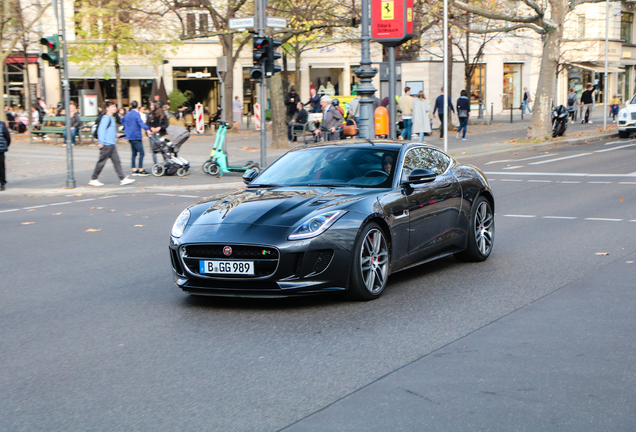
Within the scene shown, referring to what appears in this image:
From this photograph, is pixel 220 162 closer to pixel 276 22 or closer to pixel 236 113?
pixel 276 22

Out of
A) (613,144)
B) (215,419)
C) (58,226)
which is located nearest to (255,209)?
(215,419)

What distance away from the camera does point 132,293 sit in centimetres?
745

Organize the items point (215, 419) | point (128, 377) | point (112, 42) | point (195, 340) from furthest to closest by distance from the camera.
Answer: point (112, 42) → point (195, 340) → point (128, 377) → point (215, 419)

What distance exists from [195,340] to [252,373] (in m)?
0.93

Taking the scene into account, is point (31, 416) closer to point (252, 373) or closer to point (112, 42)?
point (252, 373)

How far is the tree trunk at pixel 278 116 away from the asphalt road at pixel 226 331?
16.0 meters

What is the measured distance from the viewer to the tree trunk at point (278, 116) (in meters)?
26.9

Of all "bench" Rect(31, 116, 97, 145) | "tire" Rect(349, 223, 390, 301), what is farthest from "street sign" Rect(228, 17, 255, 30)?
"bench" Rect(31, 116, 97, 145)

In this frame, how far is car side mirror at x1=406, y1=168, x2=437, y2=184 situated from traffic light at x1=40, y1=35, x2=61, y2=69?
12890 mm

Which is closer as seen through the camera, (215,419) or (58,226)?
(215,419)

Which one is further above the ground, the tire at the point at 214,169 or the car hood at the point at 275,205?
the car hood at the point at 275,205

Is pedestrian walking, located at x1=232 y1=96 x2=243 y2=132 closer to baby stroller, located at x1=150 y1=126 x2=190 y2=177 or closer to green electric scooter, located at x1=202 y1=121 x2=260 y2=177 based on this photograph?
baby stroller, located at x1=150 y1=126 x2=190 y2=177

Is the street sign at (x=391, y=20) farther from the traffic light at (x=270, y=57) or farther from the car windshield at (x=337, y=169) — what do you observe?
the car windshield at (x=337, y=169)

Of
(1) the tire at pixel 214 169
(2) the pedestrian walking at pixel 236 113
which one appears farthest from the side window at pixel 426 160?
(2) the pedestrian walking at pixel 236 113
